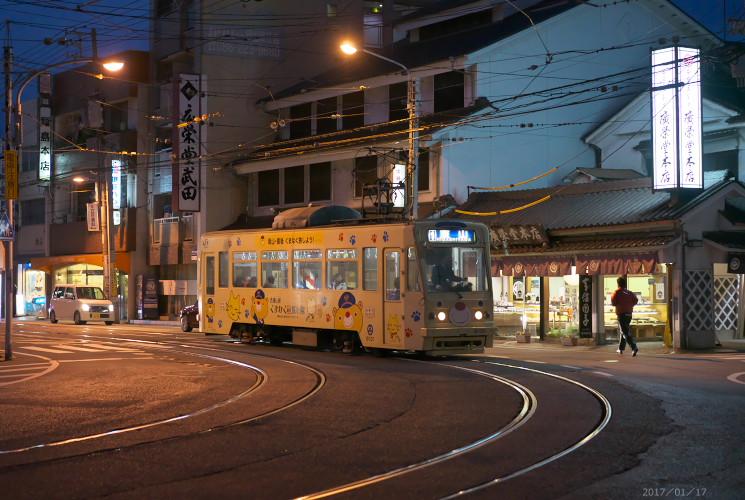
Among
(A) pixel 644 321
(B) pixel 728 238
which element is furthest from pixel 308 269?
(B) pixel 728 238

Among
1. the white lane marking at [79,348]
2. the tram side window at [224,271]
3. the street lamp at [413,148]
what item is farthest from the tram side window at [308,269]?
the white lane marking at [79,348]

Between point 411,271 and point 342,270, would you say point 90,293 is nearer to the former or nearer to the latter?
point 342,270

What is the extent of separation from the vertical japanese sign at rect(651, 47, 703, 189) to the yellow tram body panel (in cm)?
664

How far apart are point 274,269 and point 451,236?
561cm

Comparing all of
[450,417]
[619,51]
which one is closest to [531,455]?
[450,417]

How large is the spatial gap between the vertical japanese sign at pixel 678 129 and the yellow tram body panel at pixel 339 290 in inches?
261

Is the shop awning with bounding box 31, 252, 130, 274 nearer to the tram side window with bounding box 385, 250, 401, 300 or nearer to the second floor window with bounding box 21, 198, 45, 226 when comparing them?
the second floor window with bounding box 21, 198, 45, 226

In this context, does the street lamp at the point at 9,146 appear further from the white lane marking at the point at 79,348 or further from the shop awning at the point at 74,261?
the shop awning at the point at 74,261

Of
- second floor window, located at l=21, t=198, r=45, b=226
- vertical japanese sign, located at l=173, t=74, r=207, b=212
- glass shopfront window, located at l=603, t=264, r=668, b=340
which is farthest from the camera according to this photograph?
second floor window, located at l=21, t=198, r=45, b=226

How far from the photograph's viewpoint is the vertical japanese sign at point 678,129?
23531 millimetres

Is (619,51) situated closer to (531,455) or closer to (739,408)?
(739,408)

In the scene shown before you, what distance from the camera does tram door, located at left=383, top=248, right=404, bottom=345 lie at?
19.5 m

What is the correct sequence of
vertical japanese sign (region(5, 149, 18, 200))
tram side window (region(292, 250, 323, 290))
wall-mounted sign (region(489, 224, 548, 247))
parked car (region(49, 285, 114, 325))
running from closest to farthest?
vertical japanese sign (region(5, 149, 18, 200))
tram side window (region(292, 250, 323, 290))
wall-mounted sign (region(489, 224, 548, 247))
parked car (region(49, 285, 114, 325))
